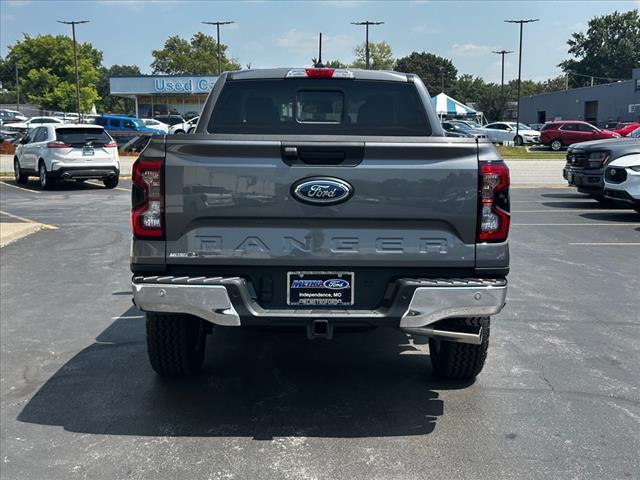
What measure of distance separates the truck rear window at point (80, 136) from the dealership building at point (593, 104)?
53855 mm

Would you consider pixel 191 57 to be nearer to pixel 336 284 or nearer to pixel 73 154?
pixel 73 154

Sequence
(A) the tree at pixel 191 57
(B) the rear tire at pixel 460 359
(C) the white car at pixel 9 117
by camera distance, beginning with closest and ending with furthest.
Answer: (B) the rear tire at pixel 460 359 → (C) the white car at pixel 9 117 → (A) the tree at pixel 191 57

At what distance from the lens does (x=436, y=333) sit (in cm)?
419

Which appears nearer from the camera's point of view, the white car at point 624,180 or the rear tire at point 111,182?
the white car at point 624,180

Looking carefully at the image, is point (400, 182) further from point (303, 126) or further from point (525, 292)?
point (525, 292)

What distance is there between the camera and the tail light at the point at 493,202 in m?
4.07

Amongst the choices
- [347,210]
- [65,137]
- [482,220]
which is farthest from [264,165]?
[65,137]

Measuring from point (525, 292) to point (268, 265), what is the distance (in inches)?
181

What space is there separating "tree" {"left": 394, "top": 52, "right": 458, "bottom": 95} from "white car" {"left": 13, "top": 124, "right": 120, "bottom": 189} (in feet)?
330

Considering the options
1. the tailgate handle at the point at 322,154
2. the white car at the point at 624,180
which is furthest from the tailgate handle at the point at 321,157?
the white car at the point at 624,180

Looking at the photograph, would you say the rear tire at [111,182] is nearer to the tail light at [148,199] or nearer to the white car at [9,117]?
the tail light at [148,199]

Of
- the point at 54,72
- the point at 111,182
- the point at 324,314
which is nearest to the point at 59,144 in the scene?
the point at 111,182

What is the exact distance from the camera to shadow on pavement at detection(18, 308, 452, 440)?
A: 4.37 metres

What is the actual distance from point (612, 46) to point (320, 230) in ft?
420
